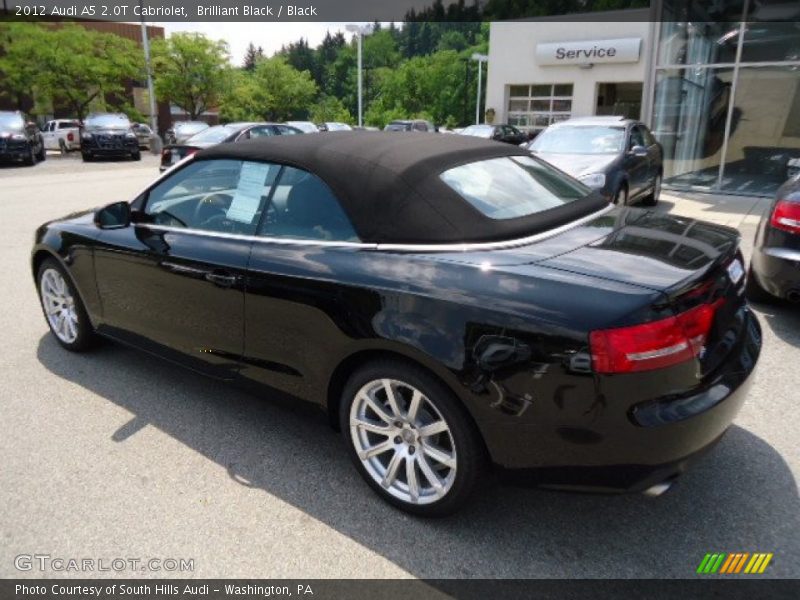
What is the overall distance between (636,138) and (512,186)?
7.38 meters

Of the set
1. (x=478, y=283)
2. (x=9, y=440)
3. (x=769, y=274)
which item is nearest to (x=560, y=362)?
(x=478, y=283)

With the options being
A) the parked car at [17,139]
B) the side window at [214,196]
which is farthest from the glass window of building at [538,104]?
the side window at [214,196]

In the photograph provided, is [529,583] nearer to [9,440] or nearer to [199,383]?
[199,383]

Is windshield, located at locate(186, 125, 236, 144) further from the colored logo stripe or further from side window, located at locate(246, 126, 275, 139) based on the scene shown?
the colored logo stripe

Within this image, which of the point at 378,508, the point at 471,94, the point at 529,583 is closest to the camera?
the point at 529,583

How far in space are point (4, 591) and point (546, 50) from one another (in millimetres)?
29807

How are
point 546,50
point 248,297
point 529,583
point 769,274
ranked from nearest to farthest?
point 529,583, point 248,297, point 769,274, point 546,50

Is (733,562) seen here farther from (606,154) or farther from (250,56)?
(250,56)

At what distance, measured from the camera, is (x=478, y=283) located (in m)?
2.33

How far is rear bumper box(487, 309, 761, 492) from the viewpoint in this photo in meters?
2.12

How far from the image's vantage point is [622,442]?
2.13 m

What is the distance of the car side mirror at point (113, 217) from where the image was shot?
3.66 meters

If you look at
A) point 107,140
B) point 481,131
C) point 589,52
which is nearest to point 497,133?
point 481,131

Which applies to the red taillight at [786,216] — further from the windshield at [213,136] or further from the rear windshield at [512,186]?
the windshield at [213,136]
